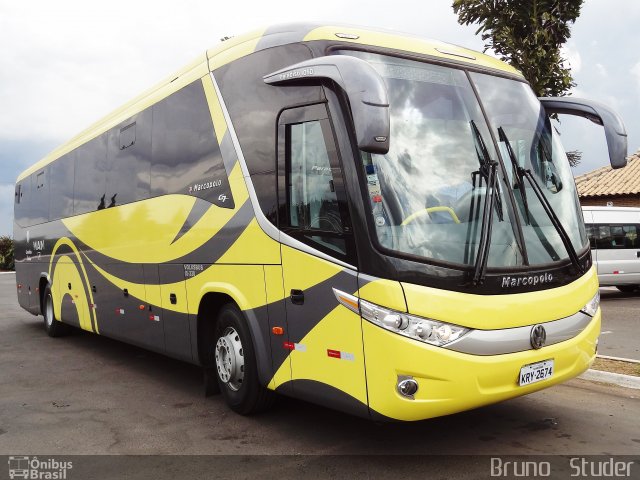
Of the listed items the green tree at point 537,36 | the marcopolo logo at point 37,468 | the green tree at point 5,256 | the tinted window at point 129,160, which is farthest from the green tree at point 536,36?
the green tree at point 5,256

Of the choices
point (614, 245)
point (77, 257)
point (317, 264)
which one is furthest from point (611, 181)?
point (317, 264)

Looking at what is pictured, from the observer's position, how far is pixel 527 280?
444 cm

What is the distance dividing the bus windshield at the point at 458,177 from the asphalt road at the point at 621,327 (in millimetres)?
4520

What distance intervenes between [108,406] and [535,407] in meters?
4.20

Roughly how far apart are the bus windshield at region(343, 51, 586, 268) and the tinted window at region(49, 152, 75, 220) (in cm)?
710

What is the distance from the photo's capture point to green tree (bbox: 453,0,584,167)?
1340 cm

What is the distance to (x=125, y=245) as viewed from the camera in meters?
7.93

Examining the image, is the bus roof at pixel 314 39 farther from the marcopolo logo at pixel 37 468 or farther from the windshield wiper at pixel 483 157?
the marcopolo logo at pixel 37 468

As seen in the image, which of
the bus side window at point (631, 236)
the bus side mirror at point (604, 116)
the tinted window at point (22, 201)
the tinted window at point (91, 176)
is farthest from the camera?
the bus side window at point (631, 236)

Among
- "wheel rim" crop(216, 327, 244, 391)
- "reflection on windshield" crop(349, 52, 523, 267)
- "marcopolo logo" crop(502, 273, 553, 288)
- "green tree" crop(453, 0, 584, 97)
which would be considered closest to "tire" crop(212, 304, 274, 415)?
"wheel rim" crop(216, 327, 244, 391)

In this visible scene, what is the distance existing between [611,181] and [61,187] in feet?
89.7

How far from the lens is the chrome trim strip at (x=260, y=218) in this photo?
14.9 ft

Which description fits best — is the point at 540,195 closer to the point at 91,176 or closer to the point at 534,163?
the point at 534,163

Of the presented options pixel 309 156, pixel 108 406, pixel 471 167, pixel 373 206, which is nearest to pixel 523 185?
pixel 471 167
